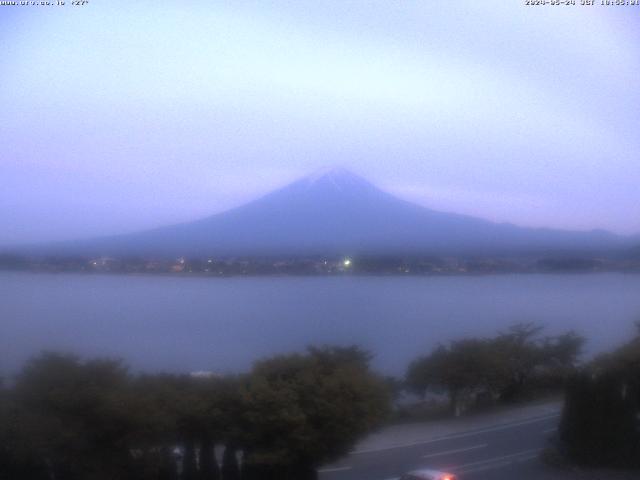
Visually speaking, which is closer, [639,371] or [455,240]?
[639,371]

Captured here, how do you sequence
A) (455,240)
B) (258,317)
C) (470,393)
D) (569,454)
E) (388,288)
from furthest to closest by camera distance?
1. (455,240)
2. (388,288)
3. (258,317)
4. (470,393)
5. (569,454)

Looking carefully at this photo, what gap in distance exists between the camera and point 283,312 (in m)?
11.3

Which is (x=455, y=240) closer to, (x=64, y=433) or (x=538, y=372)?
(x=538, y=372)

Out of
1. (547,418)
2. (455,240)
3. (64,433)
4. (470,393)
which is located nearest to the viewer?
(64,433)

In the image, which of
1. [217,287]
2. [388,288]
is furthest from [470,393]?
[217,287]

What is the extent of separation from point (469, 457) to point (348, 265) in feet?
15.2

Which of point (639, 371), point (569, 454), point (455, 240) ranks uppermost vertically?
point (455, 240)

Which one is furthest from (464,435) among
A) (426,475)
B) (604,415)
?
(426,475)

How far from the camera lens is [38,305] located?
9.97 m

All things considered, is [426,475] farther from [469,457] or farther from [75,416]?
[75,416]

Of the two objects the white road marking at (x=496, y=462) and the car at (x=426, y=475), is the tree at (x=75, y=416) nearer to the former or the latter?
the car at (x=426, y=475)

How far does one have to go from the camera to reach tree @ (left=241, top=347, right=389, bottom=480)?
762cm

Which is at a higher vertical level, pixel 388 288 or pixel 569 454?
pixel 388 288

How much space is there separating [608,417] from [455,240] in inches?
207
